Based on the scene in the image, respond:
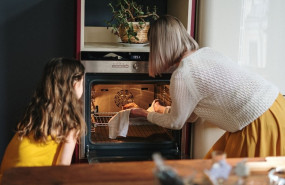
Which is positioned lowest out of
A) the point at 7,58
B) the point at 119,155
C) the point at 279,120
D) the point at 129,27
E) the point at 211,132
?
the point at 119,155

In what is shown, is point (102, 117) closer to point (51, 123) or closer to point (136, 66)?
point (136, 66)

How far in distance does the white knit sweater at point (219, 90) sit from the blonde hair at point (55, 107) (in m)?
0.46

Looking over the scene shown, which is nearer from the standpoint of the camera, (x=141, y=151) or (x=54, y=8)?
(x=141, y=151)

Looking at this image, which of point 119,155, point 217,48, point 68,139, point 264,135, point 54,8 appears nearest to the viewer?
point 68,139

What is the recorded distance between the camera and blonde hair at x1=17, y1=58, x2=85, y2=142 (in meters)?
1.83

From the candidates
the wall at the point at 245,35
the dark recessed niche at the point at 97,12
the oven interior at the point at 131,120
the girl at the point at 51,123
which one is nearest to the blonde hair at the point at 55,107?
the girl at the point at 51,123

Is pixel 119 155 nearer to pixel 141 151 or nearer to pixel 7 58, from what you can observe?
pixel 141 151

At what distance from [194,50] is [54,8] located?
4.23 feet

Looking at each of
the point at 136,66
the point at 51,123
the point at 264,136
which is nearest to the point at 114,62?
the point at 136,66

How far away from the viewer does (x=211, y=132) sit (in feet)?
8.12

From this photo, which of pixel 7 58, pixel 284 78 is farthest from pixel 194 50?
pixel 7 58

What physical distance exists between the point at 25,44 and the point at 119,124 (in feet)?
3.32

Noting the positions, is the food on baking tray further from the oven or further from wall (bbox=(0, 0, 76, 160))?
wall (bbox=(0, 0, 76, 160))

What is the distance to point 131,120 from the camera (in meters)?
2.73
